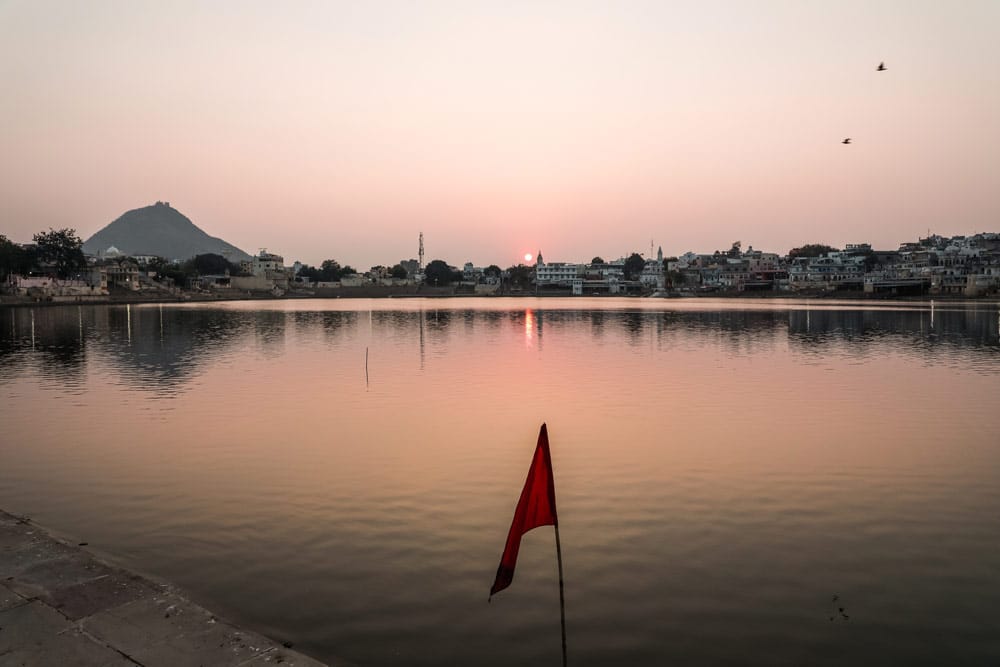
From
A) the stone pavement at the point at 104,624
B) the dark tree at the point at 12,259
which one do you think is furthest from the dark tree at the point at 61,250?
the stone pavement at the point at 104,624

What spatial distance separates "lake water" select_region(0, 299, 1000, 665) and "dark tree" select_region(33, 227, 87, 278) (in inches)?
5015

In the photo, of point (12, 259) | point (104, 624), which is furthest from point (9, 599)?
point (12, 259)

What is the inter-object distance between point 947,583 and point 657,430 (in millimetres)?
10050

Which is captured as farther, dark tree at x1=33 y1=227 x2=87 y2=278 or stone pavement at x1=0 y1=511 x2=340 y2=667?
dark tree at x1=33 y1=227 x2=87 y2=278

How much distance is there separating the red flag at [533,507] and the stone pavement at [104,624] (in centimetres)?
183

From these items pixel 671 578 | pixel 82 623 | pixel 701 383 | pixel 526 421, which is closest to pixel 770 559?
pixel 671 578

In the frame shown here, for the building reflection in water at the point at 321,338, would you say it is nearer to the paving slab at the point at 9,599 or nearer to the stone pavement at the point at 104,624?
the stone pavement at the point at 104,624

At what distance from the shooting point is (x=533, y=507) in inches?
249

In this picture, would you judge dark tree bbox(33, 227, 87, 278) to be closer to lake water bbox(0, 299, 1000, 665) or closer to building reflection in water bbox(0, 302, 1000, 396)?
building reflection in water bbox(0, 302, 1000, 396)

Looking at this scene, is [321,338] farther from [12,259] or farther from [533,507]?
[12,259]

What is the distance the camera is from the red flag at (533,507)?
20.0ft

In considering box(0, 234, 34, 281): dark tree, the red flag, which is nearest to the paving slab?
the red flag

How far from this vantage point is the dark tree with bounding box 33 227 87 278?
134m

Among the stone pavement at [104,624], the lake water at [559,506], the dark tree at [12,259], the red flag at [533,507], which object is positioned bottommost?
the lake water at [559,506]
